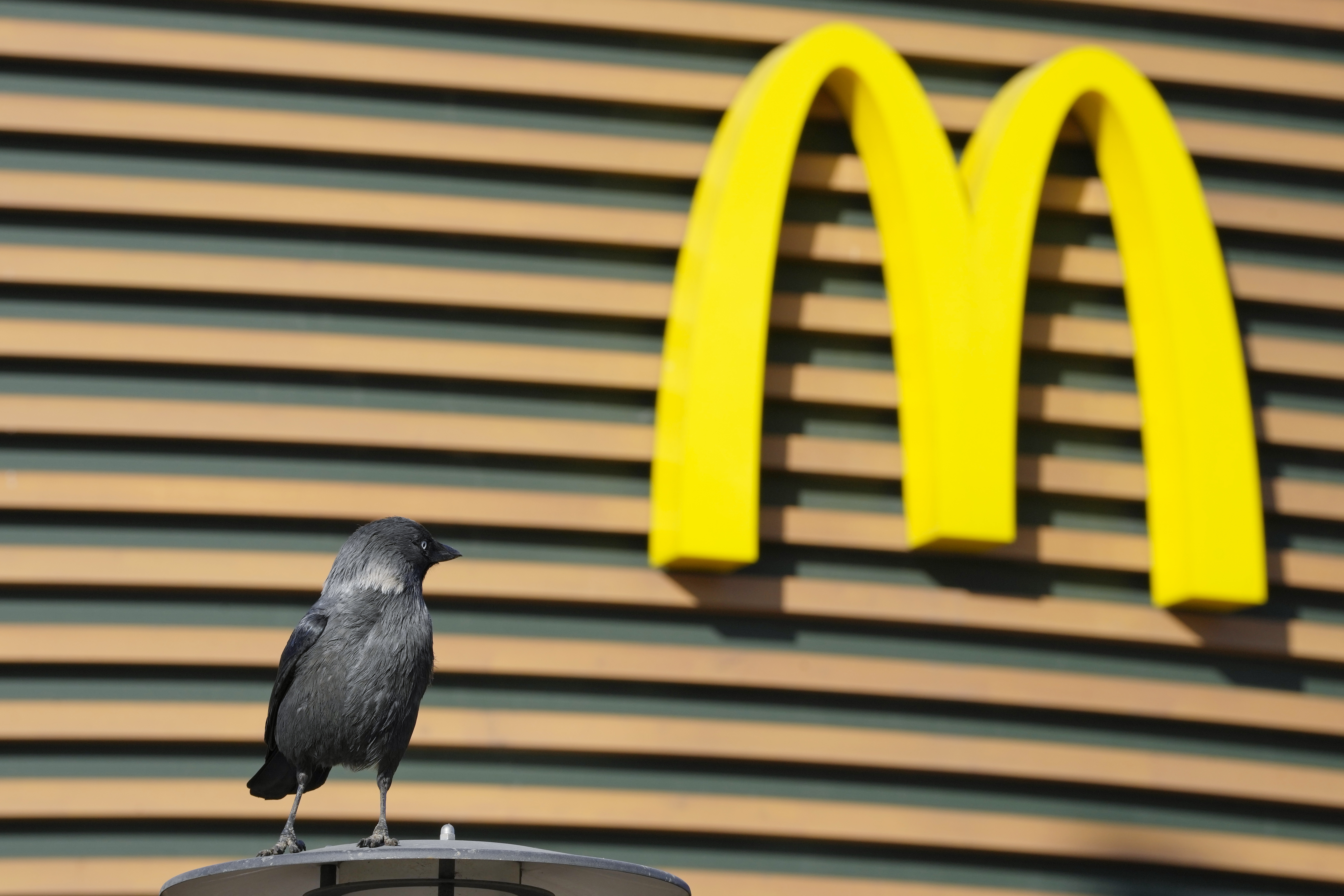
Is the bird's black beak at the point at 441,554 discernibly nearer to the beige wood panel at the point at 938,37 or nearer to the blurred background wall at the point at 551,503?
the blurred background wall at the point at 551,503

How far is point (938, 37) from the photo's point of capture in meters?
4.30

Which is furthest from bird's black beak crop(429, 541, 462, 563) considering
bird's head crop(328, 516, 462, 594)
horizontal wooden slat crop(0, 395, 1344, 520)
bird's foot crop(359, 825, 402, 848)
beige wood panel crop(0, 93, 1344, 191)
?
beige wood panel crop(0, 93, 1344, 191)

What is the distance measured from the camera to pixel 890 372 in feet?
13.5

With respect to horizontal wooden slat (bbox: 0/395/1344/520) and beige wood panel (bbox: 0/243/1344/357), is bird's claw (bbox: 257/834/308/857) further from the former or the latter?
beige wood panel (bbox: 0/243/1344/357)

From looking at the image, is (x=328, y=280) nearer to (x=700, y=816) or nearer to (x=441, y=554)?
(x=441, y=554)

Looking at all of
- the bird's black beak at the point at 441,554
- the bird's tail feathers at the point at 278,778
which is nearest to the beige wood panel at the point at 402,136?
the bird's black beak at the point at 441,554

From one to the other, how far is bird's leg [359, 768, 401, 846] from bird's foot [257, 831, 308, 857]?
0.11 metres

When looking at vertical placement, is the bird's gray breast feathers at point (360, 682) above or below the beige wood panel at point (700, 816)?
above

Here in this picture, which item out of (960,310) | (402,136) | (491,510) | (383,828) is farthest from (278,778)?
(960,310)

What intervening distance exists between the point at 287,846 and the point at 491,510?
1845 mm

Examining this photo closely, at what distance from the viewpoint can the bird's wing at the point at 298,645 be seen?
219 cm

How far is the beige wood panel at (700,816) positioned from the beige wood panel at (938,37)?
276 cm

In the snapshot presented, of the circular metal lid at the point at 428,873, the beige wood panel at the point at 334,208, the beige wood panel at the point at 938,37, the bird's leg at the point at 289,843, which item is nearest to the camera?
the circular metal lid at the point at 428,873

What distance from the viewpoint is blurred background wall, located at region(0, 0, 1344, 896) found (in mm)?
3662
